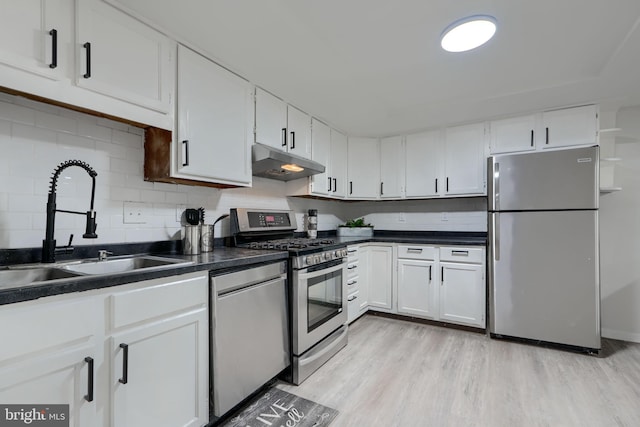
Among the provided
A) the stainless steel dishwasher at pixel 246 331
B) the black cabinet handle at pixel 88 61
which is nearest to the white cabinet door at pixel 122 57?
the black cabinet handle at pixel 88 61

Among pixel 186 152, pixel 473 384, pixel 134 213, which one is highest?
pixel 186 152

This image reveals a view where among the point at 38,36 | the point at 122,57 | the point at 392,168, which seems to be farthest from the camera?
the point at 392,168

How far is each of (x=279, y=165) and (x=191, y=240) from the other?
965 mm

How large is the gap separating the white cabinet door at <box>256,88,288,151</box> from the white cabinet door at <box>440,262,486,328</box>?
215cm

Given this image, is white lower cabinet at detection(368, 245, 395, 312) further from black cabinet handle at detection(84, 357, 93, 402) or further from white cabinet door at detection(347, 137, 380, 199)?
black cabinet handle at detection(84, 357, 93, 402)

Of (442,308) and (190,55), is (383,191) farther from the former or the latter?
(190,55)

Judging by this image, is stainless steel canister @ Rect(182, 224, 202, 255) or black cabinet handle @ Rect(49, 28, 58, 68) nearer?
black cabinet handle @ Rect(49, 28, 58, 68)

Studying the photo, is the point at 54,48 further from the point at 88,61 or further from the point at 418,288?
the point at 418,288

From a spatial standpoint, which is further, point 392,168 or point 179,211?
point 392,168

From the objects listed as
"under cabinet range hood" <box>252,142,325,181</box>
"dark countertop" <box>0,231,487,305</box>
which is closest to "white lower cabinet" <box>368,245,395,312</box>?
"dark countertop" <box>0,231,487,305</box>

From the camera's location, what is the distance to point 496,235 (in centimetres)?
283

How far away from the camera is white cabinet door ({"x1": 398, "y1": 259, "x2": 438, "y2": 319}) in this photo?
317 cm

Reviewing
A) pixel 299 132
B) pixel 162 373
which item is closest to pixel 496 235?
pixel 299 132

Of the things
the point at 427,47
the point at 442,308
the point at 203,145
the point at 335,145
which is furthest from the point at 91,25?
the point at 442,308
